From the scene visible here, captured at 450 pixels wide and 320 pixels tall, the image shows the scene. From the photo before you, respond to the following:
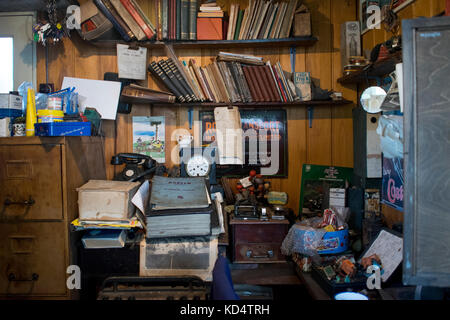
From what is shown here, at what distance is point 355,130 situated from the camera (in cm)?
231

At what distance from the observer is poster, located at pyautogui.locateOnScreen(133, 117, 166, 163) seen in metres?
2.42

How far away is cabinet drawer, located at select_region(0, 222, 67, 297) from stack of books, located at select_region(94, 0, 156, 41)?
1.35m

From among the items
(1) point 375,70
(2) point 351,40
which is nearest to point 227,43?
(2) point 351,40

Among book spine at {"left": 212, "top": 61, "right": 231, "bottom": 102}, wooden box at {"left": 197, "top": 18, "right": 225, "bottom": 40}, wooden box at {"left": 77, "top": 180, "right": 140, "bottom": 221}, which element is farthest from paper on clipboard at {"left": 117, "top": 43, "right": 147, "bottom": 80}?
wooden box at {"left": 77, "top": 180, "right": 140, "bottom": 221}

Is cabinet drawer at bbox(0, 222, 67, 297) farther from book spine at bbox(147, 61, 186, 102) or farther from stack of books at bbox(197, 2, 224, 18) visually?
stack of books at bbox(197, 2, 224, 18)

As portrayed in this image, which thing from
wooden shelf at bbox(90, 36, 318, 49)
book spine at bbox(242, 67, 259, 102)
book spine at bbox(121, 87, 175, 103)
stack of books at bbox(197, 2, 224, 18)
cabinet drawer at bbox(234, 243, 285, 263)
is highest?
stack of books at bbox(197, 2, 224, 18)

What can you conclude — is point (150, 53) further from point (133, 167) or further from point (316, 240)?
point (316, 240)

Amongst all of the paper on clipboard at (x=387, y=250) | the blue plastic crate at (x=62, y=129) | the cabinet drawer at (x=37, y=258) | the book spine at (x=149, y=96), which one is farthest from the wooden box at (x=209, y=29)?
the paper on clipboard at (x=387, y=250)

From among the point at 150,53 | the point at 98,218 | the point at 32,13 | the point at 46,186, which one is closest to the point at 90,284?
the point at 98,218

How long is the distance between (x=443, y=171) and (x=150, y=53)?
6.95 ft

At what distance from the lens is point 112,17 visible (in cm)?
215

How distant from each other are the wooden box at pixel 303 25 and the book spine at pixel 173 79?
875 millimetres

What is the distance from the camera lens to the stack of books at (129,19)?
7.06 feet

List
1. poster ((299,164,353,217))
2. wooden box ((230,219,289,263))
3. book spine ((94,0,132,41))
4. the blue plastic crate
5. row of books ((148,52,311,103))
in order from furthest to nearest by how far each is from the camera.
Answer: poster ((299,164,353,217)), row of books ((148,52,311,103)), book spine ((94,0,132,41)), wooden box ((230,219,289,263)), the blue plastic crate
